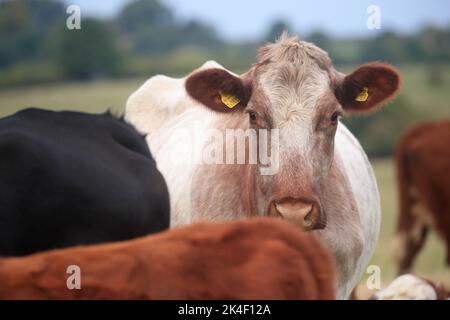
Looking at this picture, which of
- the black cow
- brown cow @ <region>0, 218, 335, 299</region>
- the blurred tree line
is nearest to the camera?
brown cow @ <region>0, 218, 335, 299</region>

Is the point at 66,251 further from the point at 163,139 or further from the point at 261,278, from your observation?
the point at 163,139

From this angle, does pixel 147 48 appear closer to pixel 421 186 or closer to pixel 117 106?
pixel 117 106

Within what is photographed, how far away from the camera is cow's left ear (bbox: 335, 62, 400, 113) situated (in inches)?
217

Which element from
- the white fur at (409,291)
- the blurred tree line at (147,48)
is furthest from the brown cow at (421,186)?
the white fur at (409,291)

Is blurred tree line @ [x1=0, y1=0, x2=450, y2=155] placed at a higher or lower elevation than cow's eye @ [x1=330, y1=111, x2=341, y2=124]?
higher

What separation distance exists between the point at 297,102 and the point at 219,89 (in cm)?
63

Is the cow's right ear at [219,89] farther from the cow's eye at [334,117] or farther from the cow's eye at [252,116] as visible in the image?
the cow's eye at [334,117]

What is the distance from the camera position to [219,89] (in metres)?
5.63

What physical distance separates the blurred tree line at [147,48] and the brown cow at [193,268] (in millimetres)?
7416

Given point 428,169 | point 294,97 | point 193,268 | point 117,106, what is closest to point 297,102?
point 294,97

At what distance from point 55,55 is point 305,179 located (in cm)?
1265

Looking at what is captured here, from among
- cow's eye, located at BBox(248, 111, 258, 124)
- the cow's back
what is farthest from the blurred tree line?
cow's eye, located at BBox(248, 111, 258, 124)

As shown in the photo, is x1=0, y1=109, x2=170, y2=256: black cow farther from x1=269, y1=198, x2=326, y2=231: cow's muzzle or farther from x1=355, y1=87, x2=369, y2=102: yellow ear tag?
x1=355, y1=87, x2=369, y2=102: yellow ear tag
